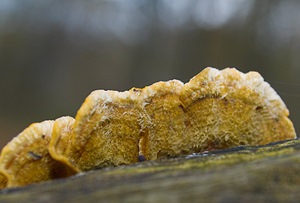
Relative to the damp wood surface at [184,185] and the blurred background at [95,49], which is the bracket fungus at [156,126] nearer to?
the damp wood surface at [184,185]

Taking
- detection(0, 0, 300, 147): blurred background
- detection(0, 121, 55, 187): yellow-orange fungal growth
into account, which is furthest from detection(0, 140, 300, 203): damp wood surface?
detection(0, 0, 300, 147): blurred background

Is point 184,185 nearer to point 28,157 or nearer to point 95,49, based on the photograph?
point 28,157

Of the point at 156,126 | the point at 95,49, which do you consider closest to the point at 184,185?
the point at 156,126

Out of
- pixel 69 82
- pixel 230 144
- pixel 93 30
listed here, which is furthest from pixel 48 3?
pixel 230 144

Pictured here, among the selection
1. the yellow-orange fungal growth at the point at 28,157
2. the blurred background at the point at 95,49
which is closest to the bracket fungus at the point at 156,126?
the yellow-orange fungal growth at the point at 28,157

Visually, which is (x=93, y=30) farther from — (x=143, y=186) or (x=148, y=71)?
(x=143, y=186)

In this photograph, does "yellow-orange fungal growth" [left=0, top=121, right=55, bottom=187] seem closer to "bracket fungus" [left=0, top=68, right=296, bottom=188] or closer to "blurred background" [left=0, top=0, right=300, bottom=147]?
"bracket fungus" [left=0, top=68, right=296, bottom=188]

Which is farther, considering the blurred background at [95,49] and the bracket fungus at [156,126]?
the blurred background at [95,49]
